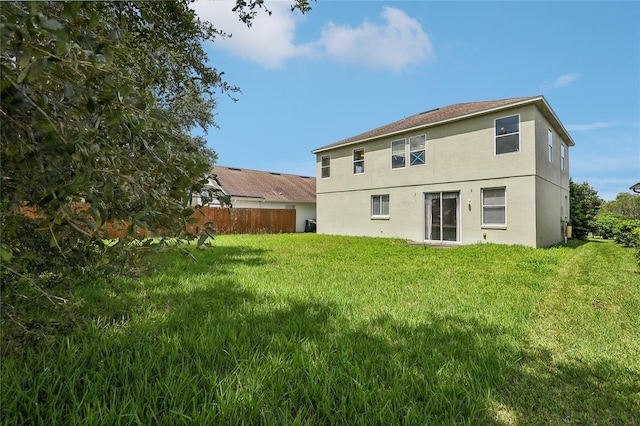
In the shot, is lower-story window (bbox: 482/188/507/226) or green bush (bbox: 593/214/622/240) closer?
lower-story window (bbox: 482/188/507/226)

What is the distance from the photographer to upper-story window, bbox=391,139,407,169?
544 inches

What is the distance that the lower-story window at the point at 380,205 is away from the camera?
14570mm

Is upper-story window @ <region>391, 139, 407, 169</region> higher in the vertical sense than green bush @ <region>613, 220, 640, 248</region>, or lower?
higher

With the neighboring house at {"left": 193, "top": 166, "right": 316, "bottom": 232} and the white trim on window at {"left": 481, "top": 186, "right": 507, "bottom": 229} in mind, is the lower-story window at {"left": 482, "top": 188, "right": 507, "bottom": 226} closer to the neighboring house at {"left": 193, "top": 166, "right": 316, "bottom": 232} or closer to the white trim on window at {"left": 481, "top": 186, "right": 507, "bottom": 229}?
the white trim on window at {"left": 481, "top": 186, "right": 507, "bottom": 229}

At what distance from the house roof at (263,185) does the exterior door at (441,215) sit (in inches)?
492

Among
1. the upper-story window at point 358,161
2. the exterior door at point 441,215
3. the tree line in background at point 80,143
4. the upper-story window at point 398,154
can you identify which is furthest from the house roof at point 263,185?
the tree line in background at point 80,143

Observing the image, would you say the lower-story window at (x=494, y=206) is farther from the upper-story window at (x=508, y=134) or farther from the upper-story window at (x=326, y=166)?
the upper-story window at (x=326, y=166)

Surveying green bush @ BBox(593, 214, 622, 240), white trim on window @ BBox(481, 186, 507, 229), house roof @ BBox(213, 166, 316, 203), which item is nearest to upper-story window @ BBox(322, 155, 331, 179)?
house roof @ BBox(213, 166, 316, 203)

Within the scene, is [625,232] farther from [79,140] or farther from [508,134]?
[79,140]

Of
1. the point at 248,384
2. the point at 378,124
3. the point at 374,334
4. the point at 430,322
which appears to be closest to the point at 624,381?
the point at 430,322

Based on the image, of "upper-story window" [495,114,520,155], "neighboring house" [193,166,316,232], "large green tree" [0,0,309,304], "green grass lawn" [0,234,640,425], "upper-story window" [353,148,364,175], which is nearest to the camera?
"large green tree" [0,0,309,304]

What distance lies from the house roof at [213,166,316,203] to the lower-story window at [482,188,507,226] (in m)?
14.6

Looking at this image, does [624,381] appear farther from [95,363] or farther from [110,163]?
[95,363]

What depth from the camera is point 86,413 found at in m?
1.59
